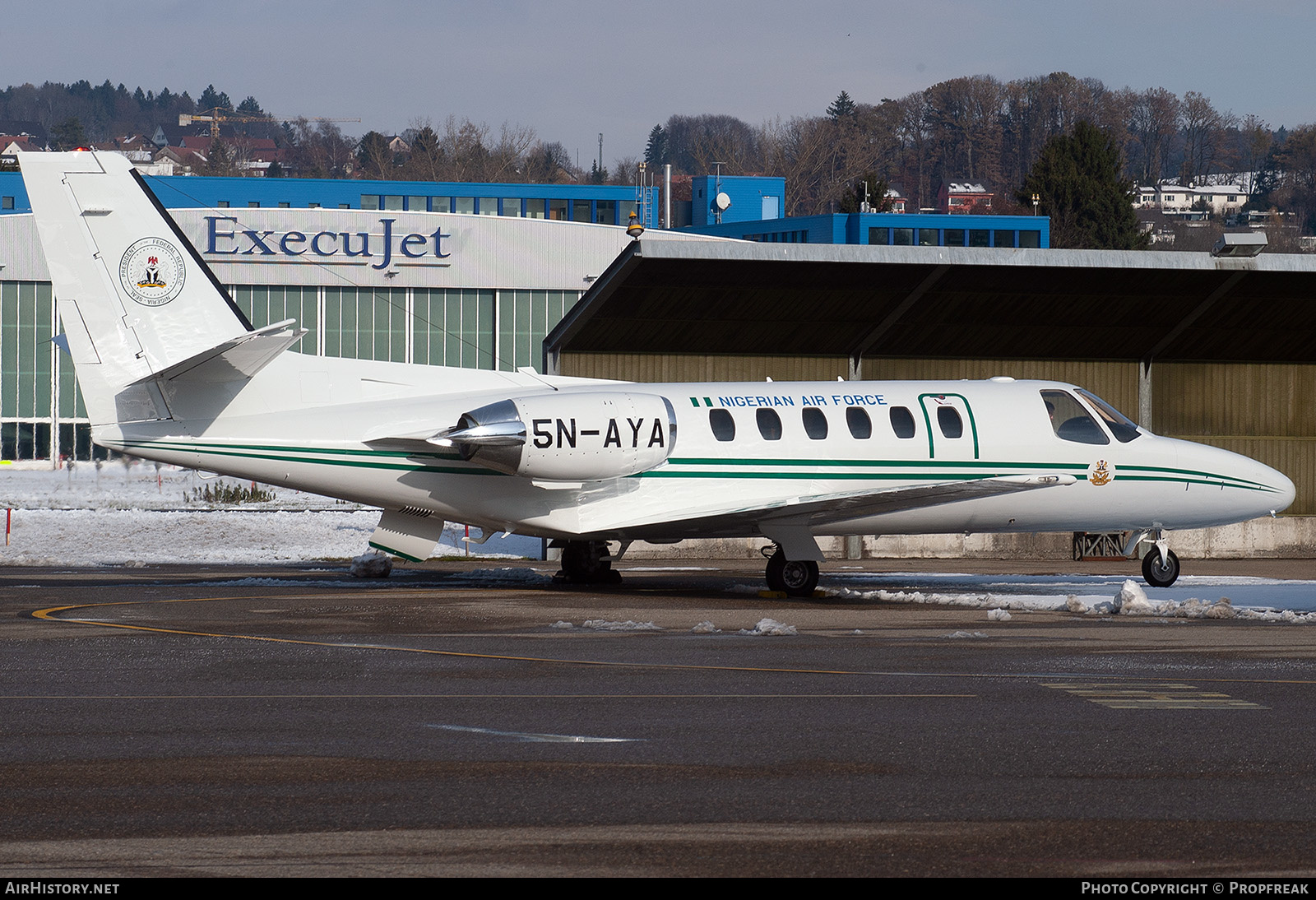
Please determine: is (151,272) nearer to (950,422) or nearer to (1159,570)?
(950,422)

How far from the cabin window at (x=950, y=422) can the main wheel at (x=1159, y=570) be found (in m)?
3.53

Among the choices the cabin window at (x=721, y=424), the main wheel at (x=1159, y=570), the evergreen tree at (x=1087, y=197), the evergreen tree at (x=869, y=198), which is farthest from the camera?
the evergreen tree at (x=1087, y=197)

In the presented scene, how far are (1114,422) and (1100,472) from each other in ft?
→ 2.97

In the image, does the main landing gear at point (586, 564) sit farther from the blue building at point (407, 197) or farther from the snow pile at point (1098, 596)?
the blue building at point (407, 197)

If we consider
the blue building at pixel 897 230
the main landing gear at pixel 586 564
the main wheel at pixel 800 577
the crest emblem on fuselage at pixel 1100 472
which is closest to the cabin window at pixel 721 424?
the main wheel at pixel 800 577

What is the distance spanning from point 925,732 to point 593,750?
7.95 ft

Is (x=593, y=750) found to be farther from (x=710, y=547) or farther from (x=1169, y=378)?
(x=1169, y=378)

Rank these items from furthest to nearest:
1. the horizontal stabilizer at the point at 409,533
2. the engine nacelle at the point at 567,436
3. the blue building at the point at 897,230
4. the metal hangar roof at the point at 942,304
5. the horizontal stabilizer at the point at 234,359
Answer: the blue building at the point at 897,230
the metal hangar roof at the point at 942,304
the horizontal stabilizer at the point at 409,533
the engine nacelle at the point at 567,436
the horizontal stabilizer at the point at 234,359

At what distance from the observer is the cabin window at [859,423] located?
21094mm

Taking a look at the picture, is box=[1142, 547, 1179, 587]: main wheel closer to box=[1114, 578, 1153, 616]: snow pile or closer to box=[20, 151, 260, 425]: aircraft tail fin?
box=[1114, 578, 1153, 616]: snow pile

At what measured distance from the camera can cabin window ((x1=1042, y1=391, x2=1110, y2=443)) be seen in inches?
856

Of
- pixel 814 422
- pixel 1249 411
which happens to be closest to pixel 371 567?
pixel 814 422

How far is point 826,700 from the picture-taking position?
1159 cm
